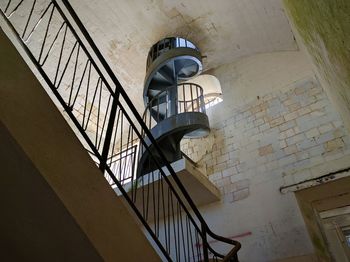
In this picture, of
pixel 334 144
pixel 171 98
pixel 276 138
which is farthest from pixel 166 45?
pixel 334 144

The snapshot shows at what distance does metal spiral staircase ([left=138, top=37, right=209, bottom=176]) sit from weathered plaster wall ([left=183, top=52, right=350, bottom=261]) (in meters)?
0.60

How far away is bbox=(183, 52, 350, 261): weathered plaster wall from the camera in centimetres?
362

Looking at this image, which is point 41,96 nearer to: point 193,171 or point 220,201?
point 193,171

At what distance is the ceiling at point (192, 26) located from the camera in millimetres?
5586

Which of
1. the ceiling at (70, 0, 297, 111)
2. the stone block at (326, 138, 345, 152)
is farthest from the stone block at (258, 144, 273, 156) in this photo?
the ceiling at (70, 0, 297, 111)

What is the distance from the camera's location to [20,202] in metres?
1.42

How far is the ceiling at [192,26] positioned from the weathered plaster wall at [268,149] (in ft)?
1.87

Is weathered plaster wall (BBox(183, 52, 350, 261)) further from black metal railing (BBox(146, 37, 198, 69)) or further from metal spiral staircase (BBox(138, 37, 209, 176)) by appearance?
black metal railing (BBox(146, 37, 198, 69))

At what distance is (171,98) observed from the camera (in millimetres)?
5281

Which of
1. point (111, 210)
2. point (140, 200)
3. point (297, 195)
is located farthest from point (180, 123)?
point (111, 210)

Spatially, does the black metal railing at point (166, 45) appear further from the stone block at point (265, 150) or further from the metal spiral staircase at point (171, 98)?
the stone block at point (265, 150)

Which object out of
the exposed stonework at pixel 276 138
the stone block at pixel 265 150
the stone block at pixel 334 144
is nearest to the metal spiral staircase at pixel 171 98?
the exposed stonework at pixel 276 138

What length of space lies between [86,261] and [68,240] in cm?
15

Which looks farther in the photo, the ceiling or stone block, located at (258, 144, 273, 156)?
the ceiling
